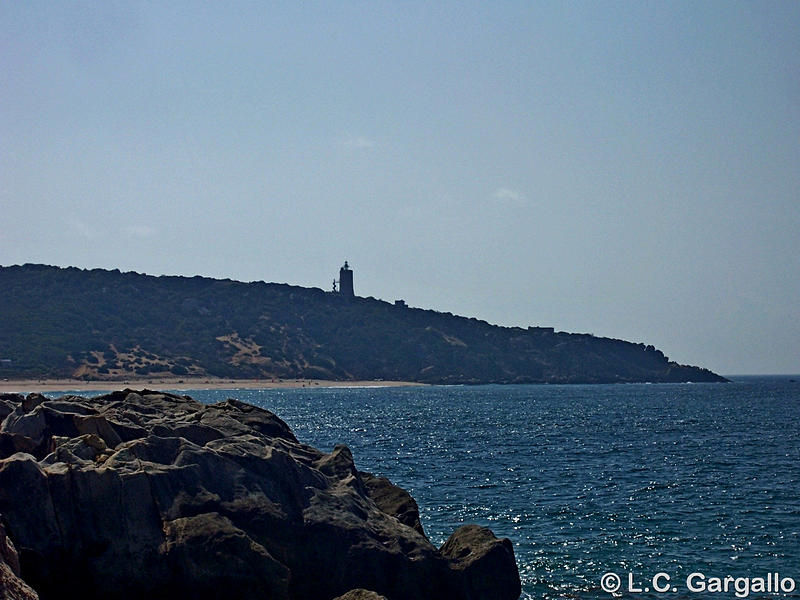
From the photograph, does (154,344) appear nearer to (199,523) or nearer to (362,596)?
(199,523)

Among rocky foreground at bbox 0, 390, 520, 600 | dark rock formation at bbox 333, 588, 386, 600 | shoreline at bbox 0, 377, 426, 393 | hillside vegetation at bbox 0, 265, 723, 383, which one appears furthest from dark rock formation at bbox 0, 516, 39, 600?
hillside vegetation at bbox 0, 265, 723, 383

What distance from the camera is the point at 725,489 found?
4050 cm

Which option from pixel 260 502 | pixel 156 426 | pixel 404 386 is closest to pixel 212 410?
pixel 156 426

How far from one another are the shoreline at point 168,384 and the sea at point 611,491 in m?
45.7

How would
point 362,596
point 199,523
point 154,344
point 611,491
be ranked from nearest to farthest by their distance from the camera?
point 362,596, point 199,523, point 611,491, point 154,344

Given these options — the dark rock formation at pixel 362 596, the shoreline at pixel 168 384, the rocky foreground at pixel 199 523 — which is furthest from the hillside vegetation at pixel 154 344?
the dark rock formation at pixel 362 596

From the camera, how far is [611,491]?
4003cm

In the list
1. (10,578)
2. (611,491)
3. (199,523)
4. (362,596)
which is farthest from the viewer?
(611,491)

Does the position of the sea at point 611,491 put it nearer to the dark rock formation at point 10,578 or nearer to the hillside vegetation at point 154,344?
the dark rock formation at point 10,578

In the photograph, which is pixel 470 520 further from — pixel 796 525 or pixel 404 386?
pixel 404 386

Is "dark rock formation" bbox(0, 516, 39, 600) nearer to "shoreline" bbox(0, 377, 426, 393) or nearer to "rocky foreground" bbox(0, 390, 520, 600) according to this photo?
"rocky foreground" bbox(0, 390, 520, 600)

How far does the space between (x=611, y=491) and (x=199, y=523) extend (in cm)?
2603

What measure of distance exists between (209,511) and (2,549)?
18.3 feet

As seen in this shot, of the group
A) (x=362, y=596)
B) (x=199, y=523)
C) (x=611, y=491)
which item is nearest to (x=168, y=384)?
(x=611, y=491)
